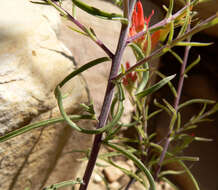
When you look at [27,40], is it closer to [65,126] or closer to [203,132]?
[65,126]

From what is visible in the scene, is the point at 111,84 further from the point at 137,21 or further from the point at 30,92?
the point at 30,92

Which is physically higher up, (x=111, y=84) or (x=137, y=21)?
(x=137, y=21)

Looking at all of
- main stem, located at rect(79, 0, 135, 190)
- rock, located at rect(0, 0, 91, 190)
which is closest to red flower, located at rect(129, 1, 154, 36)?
main stem, located at rect(79, 0, 135, 190)

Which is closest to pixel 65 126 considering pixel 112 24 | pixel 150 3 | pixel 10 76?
pixel 10 76

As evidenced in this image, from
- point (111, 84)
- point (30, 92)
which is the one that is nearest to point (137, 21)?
point (111, 84)

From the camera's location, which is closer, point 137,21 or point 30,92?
point 137,21

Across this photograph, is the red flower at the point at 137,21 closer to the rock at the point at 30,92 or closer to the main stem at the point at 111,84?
the main stem at the point at 111,84

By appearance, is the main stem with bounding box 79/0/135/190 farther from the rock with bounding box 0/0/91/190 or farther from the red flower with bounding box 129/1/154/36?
the rock with bounding box 0/0/91/190

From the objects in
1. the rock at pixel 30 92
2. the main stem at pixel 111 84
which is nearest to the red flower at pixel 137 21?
the main stem at pixel 111 84

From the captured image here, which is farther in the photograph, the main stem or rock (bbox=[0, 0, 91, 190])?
rock (bbox=[0, 0, 91, 190])
